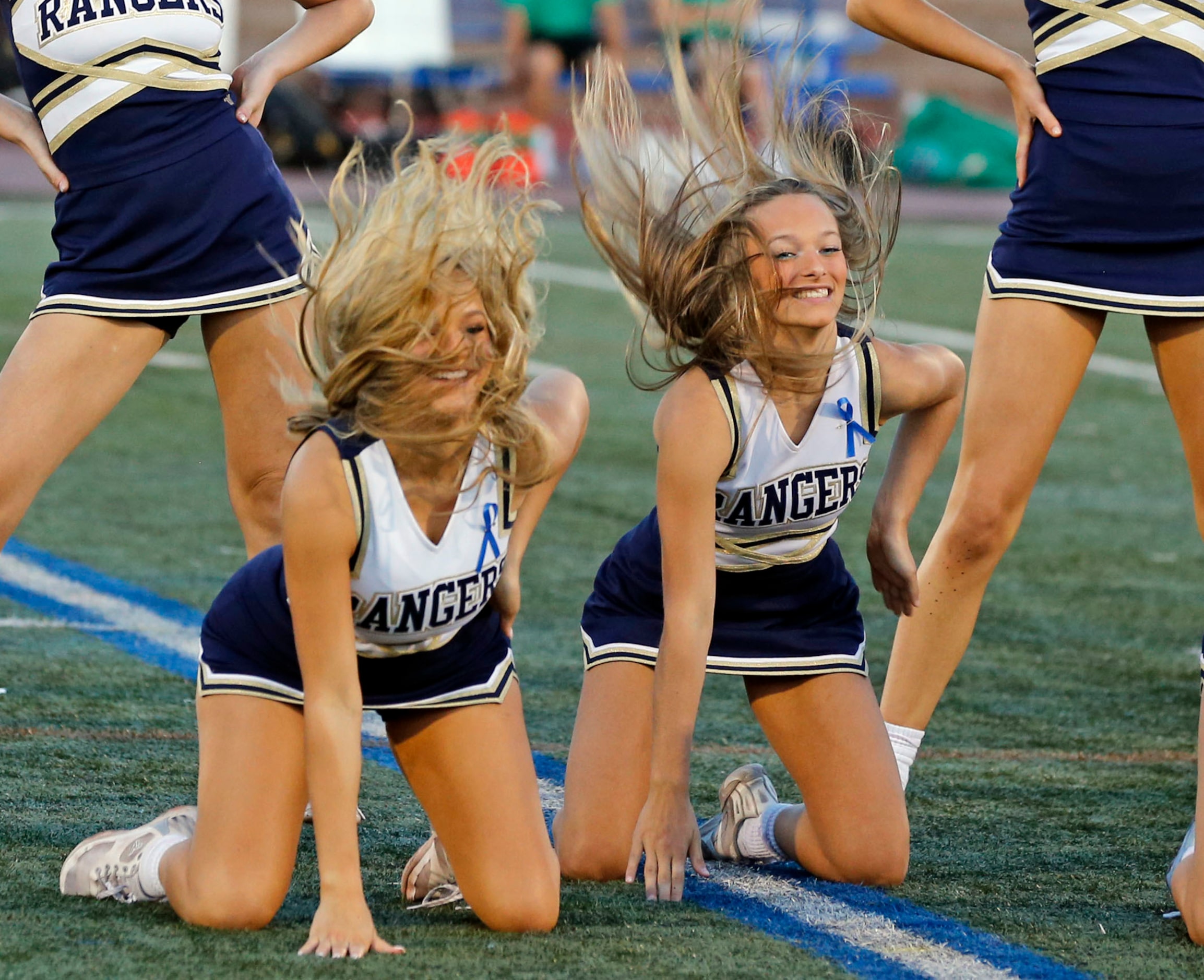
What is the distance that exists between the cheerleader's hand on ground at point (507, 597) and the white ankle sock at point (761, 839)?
66 cm

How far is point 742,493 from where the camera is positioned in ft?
11.4

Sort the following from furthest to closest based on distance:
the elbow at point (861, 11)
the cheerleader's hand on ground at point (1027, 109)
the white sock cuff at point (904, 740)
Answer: the elbow at point (861, 11) < the white sock cuff at point (904, 740) < the cheerleader's hand on ground at point (1027, 109)

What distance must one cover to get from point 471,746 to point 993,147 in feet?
63.9

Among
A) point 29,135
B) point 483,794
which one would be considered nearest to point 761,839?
point 483,794

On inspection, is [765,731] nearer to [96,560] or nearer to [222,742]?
[222,742]

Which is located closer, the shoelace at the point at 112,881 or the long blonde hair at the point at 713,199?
the shoelace at the point at 112,881

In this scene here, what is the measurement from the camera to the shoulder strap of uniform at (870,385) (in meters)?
3.57

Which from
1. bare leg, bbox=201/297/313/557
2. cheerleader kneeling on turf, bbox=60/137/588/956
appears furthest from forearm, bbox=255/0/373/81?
cheerleader kneeling on turf, bbox=60/137/588/956

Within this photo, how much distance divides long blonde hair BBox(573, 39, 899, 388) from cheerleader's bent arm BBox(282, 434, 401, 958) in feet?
2.44

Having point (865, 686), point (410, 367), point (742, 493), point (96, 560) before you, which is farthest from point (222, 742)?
point (96, 560)

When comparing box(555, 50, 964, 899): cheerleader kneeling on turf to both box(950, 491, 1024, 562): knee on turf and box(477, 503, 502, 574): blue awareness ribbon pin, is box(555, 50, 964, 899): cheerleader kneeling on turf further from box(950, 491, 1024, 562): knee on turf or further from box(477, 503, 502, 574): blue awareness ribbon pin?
box(477, 503, 502, 574): blue awareness ribbon pin

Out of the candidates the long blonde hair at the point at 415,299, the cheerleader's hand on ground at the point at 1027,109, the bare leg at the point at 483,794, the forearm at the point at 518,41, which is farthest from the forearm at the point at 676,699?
the forearm at the point at 518,41

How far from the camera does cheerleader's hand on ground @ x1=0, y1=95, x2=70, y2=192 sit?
3723mm

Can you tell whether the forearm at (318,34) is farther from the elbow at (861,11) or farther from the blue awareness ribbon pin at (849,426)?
the blue awareness ribbon pin at (849,426)
